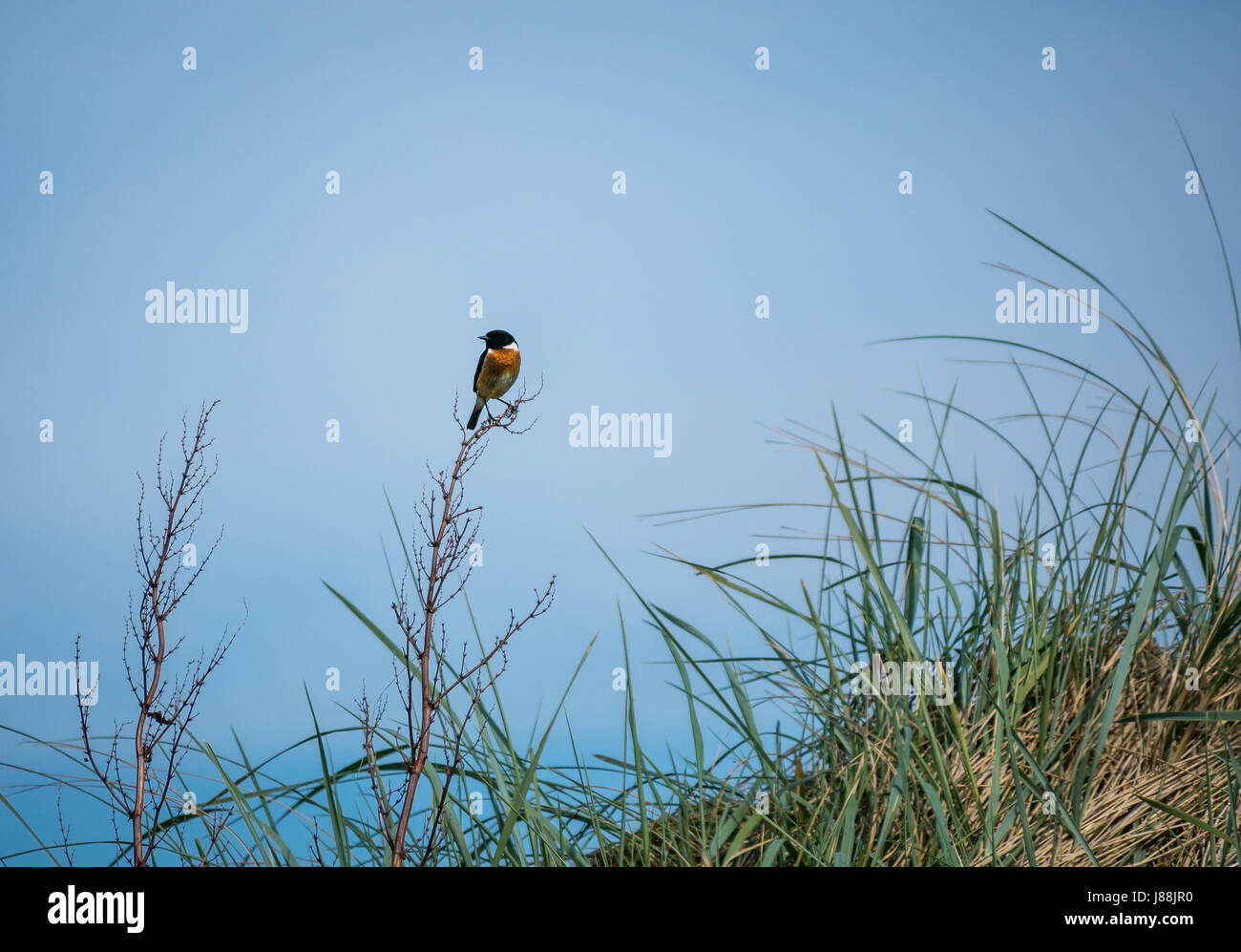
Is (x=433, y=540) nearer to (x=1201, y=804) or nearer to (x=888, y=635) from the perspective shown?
(x=888, y=635)

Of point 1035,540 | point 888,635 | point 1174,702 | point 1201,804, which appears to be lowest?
point 1201,804

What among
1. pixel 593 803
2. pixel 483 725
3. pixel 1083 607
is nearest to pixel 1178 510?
pixel 1083 607

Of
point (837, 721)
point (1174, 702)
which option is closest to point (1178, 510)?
point (1174, 702)

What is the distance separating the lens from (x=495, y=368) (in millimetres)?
3301

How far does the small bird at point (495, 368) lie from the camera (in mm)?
3295

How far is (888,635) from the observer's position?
2143 mm

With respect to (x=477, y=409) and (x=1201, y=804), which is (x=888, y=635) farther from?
(x=477, y=409)

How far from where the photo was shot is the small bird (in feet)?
Answer: 10.8
